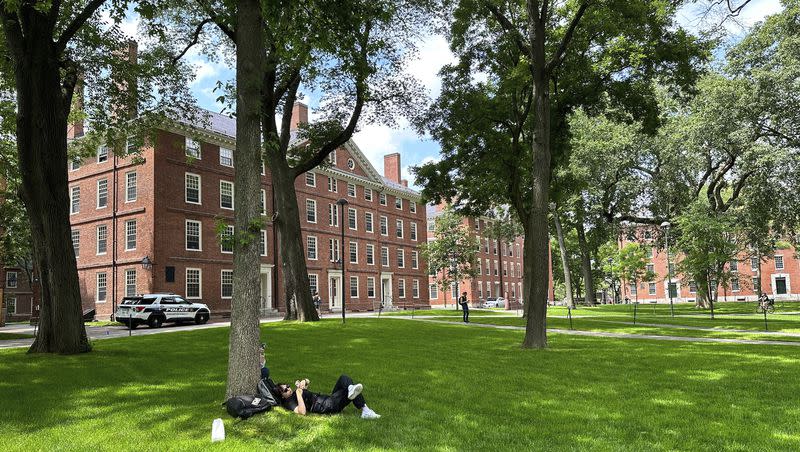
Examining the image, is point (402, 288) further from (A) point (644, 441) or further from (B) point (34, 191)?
(A) point (644, 441)

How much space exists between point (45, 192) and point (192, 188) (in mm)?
22544

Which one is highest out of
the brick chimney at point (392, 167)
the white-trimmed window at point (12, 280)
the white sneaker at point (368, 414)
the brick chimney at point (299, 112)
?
the brick chimney at point (299, 112)

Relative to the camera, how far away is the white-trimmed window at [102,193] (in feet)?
118

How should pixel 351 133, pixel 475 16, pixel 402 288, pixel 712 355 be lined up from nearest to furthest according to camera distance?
pixel 712 355
pixel 475 16
pixel 351 133
pixel 402 288

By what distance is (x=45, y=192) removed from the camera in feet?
46.0

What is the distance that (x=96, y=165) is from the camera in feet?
120

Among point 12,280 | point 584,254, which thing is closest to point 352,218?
point 584,254

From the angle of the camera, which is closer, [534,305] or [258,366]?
[258,366]

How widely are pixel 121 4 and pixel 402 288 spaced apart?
1753 inches

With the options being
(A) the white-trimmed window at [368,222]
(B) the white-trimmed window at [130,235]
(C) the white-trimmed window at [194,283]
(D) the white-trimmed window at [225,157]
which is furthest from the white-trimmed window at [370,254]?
(B) the white-trimmed window at [130,235]

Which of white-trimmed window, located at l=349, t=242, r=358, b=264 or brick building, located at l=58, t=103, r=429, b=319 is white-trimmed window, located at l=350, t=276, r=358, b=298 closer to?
white-trimmed window, located at l=349, t=242, r=358, b=264

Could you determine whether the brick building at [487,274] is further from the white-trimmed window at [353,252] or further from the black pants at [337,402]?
the black pants at [337,402]

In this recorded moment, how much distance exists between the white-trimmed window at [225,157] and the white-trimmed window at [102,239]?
321 inches

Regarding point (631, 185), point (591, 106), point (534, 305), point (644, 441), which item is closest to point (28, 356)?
point (534, 305)
